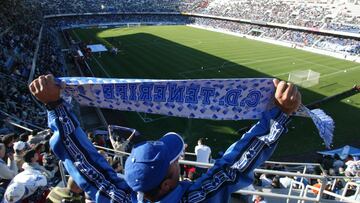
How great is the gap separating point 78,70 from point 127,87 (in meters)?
26.2

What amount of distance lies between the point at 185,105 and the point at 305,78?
26842 millimetres

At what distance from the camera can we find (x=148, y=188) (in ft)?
6.49

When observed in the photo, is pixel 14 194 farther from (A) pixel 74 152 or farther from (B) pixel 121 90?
(A) pixel 74 152

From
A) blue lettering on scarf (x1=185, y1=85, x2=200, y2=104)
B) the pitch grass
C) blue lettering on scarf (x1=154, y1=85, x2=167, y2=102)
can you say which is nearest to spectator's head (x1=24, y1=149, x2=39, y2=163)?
blue lettering on scarf (x1=154, y1=85, x2=167, y2=102)

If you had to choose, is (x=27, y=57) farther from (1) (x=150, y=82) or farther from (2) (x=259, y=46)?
(2) (x=259, y=46)

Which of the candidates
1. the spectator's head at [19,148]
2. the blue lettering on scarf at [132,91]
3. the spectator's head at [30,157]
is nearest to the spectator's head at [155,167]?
the blue lettering on scarf at [132,91]

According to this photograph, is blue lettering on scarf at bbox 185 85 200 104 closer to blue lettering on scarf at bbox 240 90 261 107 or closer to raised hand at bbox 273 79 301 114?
blue lettering on scarf at bbox 240 90 261 107

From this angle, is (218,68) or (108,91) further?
(218,68)

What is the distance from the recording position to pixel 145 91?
11.4 feet

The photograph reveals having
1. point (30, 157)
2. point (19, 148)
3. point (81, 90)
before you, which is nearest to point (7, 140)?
point (19, 148)

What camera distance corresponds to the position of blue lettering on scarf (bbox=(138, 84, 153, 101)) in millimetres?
3475

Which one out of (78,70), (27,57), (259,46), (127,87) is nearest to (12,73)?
(27,57)

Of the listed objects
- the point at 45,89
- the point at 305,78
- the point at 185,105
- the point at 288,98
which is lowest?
the point at 305,78

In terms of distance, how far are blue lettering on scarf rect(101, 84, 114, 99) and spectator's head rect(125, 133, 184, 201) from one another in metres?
1.57
